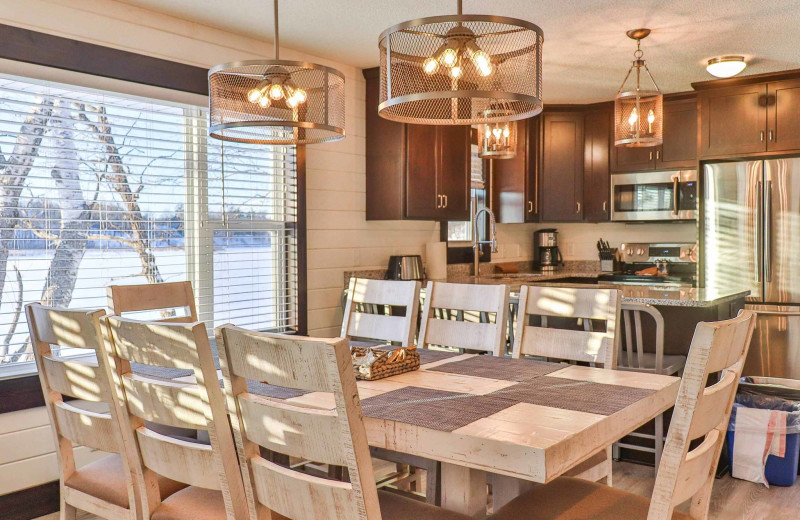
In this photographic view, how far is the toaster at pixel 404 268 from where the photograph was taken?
468cm

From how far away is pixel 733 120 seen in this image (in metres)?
A: 5.12

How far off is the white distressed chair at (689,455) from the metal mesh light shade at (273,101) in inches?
53.0

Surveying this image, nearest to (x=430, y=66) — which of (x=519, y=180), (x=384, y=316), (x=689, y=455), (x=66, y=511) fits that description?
(x=689, y=455)

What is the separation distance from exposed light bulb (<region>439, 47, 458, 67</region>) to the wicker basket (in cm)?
88

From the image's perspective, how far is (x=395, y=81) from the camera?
181 cm

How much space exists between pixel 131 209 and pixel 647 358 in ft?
8.83

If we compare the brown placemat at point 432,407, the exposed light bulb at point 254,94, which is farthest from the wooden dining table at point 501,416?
the exposed light bulb at point 254,94

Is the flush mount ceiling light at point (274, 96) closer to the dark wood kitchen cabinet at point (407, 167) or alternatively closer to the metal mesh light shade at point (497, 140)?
the metal mesh light shade at point (497, 140)

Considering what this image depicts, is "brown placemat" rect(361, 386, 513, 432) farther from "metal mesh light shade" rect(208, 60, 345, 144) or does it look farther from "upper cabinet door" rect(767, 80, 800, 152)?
"upper cabinet door" rect(767, 80, 800, 152)

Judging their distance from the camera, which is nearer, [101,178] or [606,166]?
[101,178]

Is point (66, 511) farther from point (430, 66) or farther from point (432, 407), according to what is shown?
point (430, 66)

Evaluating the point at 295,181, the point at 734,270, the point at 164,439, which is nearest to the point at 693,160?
the point at 734,270

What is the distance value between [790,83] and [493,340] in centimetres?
365

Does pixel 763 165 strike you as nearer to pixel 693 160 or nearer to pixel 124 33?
pixel 693 160
